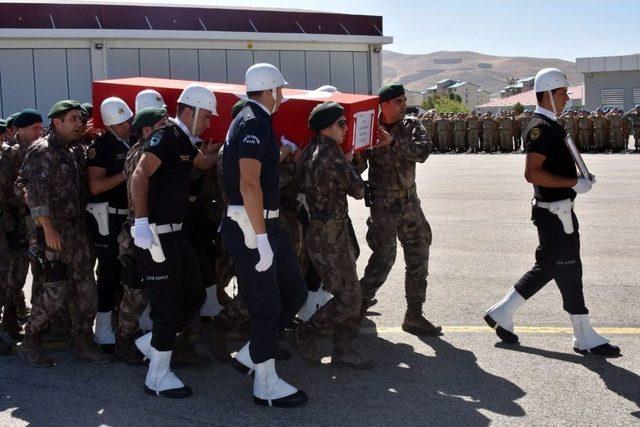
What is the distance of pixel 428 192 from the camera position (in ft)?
51.4

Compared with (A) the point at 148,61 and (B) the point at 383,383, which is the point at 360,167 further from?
(A) the point at 148,61

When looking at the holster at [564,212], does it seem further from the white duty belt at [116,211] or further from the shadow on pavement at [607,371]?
the white duty belt at [116,211]

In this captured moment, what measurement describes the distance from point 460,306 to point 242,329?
1.91m

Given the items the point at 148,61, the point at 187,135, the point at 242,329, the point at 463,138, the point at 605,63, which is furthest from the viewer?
the point at 605,63

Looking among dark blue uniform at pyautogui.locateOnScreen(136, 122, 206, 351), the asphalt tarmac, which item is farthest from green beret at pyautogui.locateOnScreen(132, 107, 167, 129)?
the asphalt tarmac

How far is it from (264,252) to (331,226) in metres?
0.85

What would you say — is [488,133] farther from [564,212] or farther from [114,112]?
[114,112]

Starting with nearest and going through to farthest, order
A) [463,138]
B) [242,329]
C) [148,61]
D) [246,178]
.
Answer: [246,178] < [242,329] < [148,61] < [463,138]

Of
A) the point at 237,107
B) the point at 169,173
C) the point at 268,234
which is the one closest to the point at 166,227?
the point at 169,173

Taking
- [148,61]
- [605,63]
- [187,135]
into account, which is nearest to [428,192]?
[148,61]

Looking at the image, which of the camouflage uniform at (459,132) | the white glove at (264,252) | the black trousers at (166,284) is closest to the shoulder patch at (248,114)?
the white glove at (264,252)

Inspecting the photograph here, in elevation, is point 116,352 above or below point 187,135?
below

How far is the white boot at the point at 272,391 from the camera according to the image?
464 cm

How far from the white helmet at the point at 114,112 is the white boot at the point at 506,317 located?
2.93m
